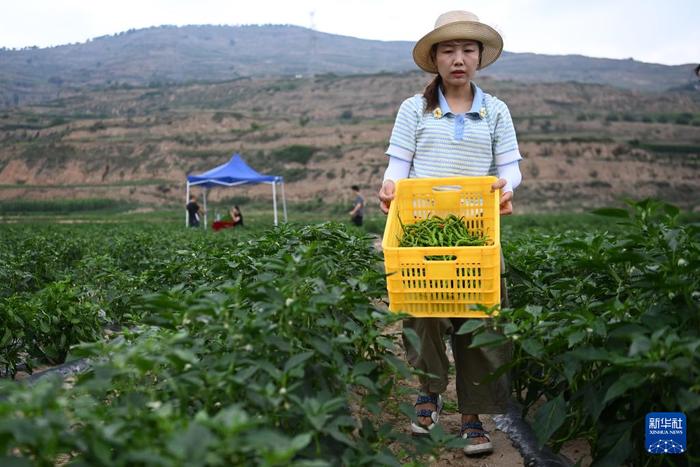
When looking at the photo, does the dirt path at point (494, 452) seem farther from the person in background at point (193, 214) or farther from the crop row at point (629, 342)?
the person in background at point (193, 214)

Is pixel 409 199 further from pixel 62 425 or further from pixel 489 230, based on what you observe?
pixel 62 425

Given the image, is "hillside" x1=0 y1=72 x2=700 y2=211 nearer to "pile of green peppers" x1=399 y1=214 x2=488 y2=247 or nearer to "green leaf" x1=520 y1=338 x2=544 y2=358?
"pile of green peppers" x1=399 y1=214 x2=488 y2=247

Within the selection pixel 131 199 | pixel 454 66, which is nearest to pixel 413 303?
pixel 454 66

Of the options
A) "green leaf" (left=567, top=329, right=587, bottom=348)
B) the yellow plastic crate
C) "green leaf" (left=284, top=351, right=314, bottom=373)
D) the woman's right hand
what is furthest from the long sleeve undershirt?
"green leaf" (left=284, top=351, right=314, bottom=373)

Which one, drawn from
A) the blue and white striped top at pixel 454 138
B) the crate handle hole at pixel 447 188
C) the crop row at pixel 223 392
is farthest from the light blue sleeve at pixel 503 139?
the crop row at pixel 223 392

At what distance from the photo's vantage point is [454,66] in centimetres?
342

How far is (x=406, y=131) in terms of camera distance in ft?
11.5

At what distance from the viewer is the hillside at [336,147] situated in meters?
43.4

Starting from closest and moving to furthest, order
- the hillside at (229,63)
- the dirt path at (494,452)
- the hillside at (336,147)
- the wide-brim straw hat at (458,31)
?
the dirt path at (494,452), the wide-brim straw hat at (458,31), the hillside at (336,147), the hillside at (229,63)

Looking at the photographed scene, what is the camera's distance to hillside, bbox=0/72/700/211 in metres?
43.4

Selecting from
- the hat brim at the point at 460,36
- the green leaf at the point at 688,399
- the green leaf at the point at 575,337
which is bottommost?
the green leaf at the point at 688,399

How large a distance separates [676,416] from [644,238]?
70cm

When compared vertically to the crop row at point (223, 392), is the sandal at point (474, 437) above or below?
below

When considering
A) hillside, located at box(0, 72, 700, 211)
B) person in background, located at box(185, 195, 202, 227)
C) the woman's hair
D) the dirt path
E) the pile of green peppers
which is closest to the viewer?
the pile of green peppers
